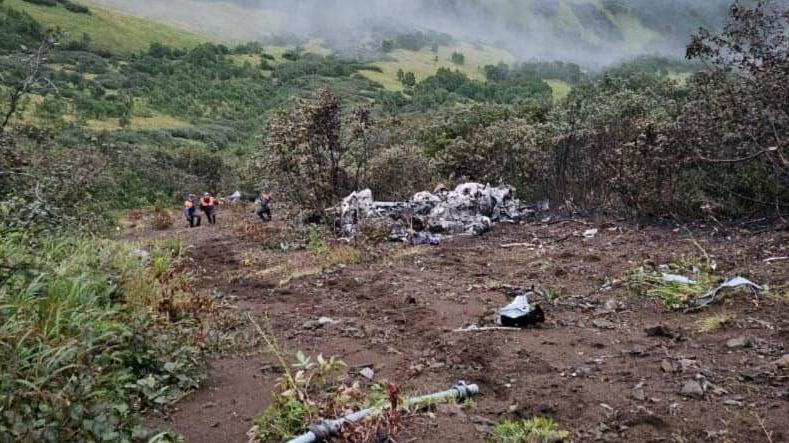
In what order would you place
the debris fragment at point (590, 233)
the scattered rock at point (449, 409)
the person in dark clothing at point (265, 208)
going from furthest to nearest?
the person in dark clothing at point (265, 208) → the debris fragment at point (590, 233) → the scattered rock at point (449, 409)

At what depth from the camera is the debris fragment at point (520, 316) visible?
14.8ft

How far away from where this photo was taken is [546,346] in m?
4.06

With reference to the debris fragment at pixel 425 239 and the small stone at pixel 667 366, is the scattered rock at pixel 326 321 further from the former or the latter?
the debris fragment at pixel 425 239

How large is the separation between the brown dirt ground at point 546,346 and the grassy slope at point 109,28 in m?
68.6

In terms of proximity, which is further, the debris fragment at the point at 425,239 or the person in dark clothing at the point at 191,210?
the person in dark clothing at the point at 191,210

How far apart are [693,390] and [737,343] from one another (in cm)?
84

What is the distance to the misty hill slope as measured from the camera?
335 ft

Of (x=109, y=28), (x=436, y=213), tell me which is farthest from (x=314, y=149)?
(x=109, y=28)

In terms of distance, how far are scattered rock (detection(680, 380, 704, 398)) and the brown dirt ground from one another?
41 millimetres

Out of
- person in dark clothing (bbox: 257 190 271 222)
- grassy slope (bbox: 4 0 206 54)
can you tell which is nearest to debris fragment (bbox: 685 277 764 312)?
person in dark clothing (bbox: 257 190 271 222)

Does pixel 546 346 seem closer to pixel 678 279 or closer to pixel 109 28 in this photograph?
pixel 678 279

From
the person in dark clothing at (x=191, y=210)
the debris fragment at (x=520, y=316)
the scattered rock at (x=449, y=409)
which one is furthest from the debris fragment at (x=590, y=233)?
the person in dark clothing at (x=191, y=210)

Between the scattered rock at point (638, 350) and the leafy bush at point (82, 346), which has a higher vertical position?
the scattered rock at point (638, 350)

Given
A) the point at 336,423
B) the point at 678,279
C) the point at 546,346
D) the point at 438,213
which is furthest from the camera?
the point at 438,213
